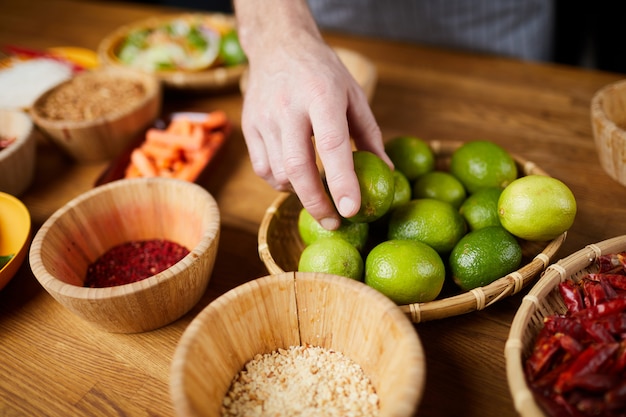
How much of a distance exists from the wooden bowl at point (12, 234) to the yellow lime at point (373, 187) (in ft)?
2.47

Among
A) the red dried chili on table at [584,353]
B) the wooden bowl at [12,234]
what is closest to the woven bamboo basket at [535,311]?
the red dried chili on table at [584,353]

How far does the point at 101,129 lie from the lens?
5.03ft

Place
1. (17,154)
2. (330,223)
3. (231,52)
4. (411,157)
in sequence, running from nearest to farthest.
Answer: (330,223) → (411,157) → (17,154) → (231,52)

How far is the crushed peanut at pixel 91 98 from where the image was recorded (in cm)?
162

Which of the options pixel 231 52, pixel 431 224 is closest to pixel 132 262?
pixel 431 224

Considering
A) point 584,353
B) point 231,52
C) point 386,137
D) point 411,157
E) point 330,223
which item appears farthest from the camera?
point 231,52

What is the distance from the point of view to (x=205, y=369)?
2.75 ft

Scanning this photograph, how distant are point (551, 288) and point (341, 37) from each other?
1.64 metres

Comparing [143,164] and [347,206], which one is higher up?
[347,206]

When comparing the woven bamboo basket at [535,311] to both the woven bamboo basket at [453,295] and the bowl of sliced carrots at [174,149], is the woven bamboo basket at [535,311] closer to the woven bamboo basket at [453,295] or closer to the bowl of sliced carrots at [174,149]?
the woven bamboo basket at [453,295]

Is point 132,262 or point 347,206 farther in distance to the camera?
point 132,262

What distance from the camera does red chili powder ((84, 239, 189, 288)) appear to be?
1130 millimetres

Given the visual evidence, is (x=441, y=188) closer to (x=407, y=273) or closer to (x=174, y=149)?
(x=407, y=273)

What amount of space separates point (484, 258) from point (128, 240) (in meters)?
0.83
